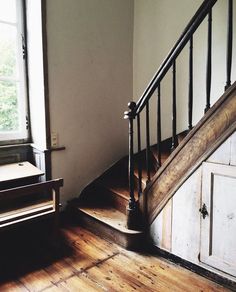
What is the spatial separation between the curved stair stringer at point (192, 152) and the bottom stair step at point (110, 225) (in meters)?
0.22

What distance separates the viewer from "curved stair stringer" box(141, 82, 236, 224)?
72.1 inches

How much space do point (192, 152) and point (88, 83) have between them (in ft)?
Result: 5.29

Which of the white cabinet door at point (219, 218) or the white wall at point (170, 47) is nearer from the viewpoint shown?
the white cabinet door at point (219, 218)

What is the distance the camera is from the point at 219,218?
6.46ft

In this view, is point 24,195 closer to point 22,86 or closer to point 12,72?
point 22,86

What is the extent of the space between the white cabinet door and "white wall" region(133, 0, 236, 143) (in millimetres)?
1125

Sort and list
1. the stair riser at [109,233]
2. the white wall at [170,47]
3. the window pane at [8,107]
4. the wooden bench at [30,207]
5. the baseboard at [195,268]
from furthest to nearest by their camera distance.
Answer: the window pane at [8,107] < the white wall at [170,47] < the stair riser at [109,233] < the wooden bench at [30,207] < the baseboard at [195,268]

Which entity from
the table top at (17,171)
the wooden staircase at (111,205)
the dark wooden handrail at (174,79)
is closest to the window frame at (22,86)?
the table top at (17,171)

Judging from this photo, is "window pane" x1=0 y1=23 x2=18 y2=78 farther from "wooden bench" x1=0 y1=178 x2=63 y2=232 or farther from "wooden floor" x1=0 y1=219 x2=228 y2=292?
"wooden floor" x1=0 y1=219 x2=228 y2=292

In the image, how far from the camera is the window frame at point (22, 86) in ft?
9.45

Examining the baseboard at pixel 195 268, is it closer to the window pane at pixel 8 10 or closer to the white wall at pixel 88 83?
the white wall at pixel 88 83

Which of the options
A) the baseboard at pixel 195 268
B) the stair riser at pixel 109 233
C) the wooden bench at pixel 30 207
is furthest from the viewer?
the stair riser at pixel 109 233

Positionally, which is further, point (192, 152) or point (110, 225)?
point (110, 225)

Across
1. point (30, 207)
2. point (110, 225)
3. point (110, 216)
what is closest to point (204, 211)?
point (110, 225)
